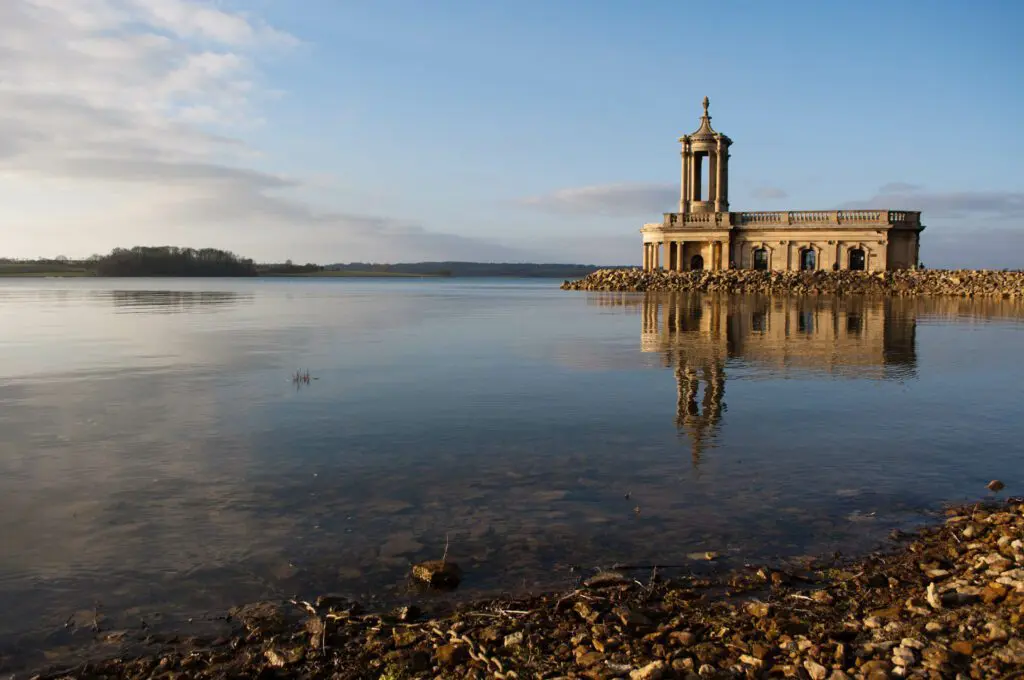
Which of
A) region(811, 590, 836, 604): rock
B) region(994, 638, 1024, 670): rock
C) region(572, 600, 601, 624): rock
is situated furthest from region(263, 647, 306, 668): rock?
region(994, 638, 1024, 670): rock

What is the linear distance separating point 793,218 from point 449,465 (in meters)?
62.7

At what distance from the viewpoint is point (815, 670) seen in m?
4.88

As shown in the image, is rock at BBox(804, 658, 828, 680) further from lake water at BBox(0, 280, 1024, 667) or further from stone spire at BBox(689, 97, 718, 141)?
stone spire at BBox(689, 97, 718, 141)

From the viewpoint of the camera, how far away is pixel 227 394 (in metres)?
15.2

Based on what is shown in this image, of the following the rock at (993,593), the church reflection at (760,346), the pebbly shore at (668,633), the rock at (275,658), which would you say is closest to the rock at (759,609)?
the pebbly shore at (668,633)

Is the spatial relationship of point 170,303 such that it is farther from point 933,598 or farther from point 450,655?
point 933,598

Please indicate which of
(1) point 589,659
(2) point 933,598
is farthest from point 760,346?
(1) point 589,659

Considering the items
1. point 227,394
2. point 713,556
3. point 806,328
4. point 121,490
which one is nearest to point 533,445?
point 713,556

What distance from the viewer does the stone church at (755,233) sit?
210 feet

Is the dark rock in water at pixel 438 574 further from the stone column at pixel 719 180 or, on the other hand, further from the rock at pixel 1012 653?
the stone column at pixel 719 180

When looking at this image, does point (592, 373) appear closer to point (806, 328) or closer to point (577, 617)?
point (577, 617)

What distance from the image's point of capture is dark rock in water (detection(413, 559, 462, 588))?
6.38 meters

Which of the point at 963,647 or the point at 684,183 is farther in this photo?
the point at 684,183

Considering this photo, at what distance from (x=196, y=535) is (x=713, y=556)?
187 inches
